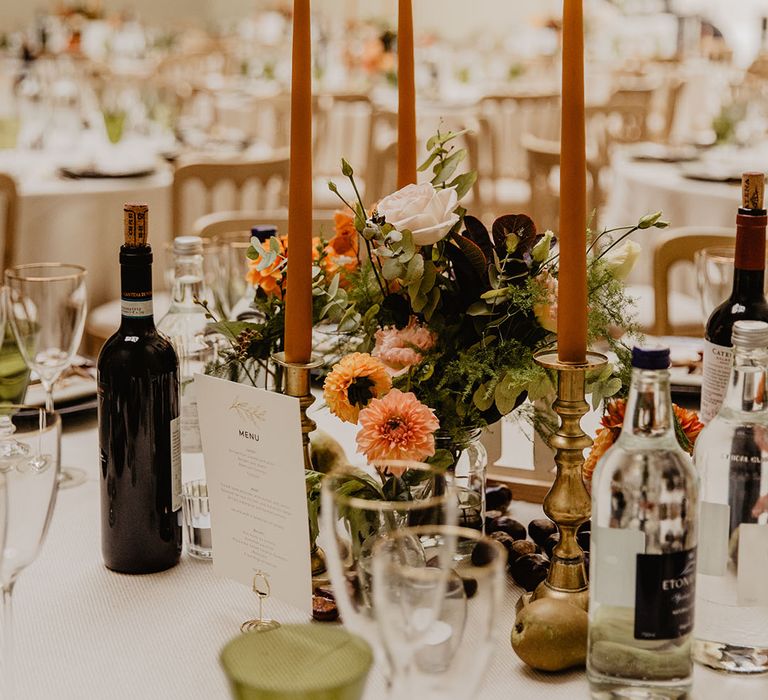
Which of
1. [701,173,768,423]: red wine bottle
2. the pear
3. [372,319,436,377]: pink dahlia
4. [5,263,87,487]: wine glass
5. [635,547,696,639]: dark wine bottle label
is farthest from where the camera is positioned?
[5,263,87,487]: wine glass

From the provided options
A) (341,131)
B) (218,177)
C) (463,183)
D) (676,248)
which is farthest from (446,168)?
(341,131)

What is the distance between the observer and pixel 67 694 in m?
0.90

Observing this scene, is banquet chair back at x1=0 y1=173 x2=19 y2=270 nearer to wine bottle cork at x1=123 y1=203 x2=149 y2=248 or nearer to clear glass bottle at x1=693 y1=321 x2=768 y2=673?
wine bottle cork at x1=123 y1=203 x2=149 y2=248

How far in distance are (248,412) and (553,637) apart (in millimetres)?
305

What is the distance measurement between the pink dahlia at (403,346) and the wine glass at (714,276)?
72cm

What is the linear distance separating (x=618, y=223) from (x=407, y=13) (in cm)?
297

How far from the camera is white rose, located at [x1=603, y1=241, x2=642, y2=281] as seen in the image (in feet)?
3.37

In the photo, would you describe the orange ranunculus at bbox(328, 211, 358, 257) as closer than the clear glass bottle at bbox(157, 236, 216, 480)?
Yes

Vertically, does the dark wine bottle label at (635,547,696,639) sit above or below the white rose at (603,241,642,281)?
below

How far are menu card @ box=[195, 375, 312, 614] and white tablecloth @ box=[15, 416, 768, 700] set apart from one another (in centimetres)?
5

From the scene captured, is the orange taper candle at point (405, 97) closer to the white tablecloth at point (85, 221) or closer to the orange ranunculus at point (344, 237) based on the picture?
the orange ranunculus at point (344, 237)

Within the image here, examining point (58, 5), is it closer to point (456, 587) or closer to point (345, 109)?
point (345, 109)

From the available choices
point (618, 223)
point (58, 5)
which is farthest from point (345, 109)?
point (58, 5)

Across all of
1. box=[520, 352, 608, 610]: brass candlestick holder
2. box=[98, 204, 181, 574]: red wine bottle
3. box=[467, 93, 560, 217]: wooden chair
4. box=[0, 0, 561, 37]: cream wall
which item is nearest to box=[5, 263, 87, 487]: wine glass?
box=[98, 204, 181, 574]: red wine bottle
